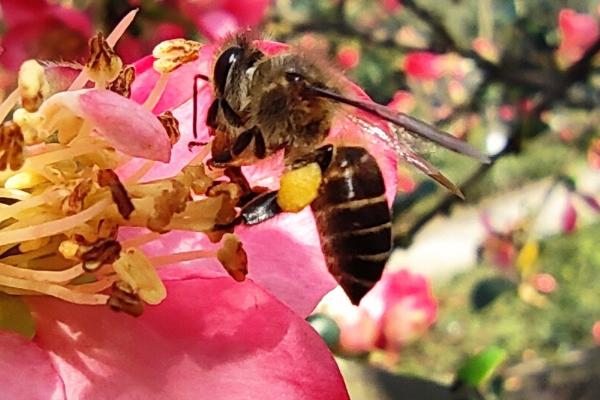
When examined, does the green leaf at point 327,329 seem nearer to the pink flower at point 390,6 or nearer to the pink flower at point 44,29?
the pink flower at point 44,29

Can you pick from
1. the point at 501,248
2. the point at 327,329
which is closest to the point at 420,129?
the point at 327,329

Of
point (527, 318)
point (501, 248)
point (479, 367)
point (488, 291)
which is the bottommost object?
point (527, 318)

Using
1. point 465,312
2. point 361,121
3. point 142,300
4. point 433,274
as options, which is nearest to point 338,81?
point 361,121

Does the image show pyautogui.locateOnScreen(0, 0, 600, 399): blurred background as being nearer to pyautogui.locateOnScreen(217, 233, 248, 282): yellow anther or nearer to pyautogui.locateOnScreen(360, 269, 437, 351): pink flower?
pyautogui.locateOnScreen(360, 269, 437, 351): pink flower

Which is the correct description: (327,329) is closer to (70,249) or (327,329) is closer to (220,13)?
(70,249)

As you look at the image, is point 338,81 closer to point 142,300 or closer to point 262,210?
point 262,210

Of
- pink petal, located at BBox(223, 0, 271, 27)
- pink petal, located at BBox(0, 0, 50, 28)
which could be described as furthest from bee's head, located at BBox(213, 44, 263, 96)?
pink petal, located at BBox(223, 0, 271, 27)

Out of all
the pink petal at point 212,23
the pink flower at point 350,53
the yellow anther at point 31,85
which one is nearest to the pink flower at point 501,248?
the pink flower at point 350,53
